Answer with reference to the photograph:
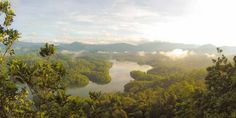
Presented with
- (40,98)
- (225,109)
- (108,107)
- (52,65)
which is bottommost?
(108,107)

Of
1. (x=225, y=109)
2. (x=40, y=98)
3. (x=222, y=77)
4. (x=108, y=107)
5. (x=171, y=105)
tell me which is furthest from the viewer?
(x=108, y=107)

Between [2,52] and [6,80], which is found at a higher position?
[2,52]

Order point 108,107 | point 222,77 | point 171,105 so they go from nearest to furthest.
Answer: point 222,77 < point 171,105 < point 108,107

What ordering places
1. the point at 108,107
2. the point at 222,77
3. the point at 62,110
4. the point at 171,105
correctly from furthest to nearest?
the point at 108,107, the point at 171,105, the point at 222,77, the point at 62,110

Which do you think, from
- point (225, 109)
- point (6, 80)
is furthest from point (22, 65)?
point (225, 109)

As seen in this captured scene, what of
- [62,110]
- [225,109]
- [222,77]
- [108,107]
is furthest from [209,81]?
[108,107]

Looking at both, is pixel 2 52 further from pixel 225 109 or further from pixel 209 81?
pixel 209 81

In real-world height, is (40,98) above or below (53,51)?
below

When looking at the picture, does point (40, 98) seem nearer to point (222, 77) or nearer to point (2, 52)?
point (2, 52)

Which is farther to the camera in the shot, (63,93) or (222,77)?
(222,77)
